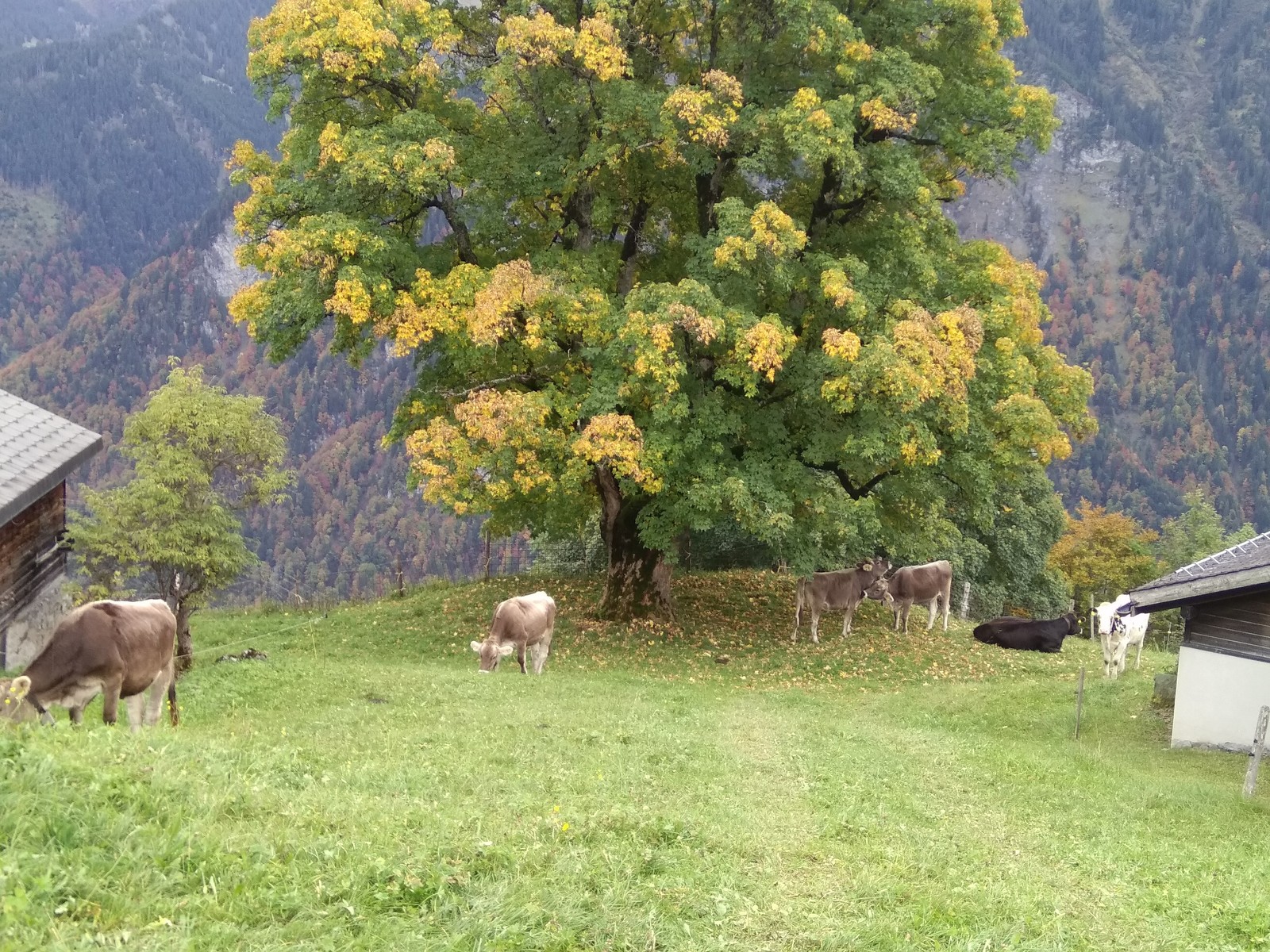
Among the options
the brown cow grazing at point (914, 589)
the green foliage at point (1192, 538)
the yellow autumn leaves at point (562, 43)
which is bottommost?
the brown cow grazing at point (914, 589)

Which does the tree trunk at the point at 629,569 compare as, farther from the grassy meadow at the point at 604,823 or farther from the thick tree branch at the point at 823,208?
the thick tree branch at the point at 823,208

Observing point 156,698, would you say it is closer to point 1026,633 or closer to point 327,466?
point 1026,633

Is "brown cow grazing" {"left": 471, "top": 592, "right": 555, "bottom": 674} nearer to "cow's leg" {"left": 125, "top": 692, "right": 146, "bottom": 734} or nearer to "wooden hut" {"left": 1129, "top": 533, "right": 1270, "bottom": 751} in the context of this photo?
"cow's leg" {"left": 125, "top": 692, "right": 146, "bottom": 734}

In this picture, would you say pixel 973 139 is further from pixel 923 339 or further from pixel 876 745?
pixel 876 745

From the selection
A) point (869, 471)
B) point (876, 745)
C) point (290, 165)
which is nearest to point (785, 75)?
point (869, 471)

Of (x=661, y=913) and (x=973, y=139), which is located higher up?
(x=973, y=139)

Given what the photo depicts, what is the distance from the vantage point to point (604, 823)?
955 cm

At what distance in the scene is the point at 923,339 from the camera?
A: 23.4m

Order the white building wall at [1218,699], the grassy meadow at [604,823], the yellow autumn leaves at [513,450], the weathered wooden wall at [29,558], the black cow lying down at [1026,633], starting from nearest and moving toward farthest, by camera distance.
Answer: the grassy meadow at [604,823] → the white building wall at [1218,699] → the weathered wooden wall at [29,558] → the yellow autumn leaves at [513,450] → the black cow lying down at [1026,633]

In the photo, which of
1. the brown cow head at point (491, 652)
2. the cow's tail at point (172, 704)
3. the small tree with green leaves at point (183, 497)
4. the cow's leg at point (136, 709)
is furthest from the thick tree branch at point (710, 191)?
the cow's leg at point (136, 709)

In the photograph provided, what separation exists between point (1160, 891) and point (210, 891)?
8.43 meters

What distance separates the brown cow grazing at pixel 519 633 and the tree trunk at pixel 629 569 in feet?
15.8

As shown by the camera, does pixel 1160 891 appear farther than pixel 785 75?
No

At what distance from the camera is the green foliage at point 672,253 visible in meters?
23.5
